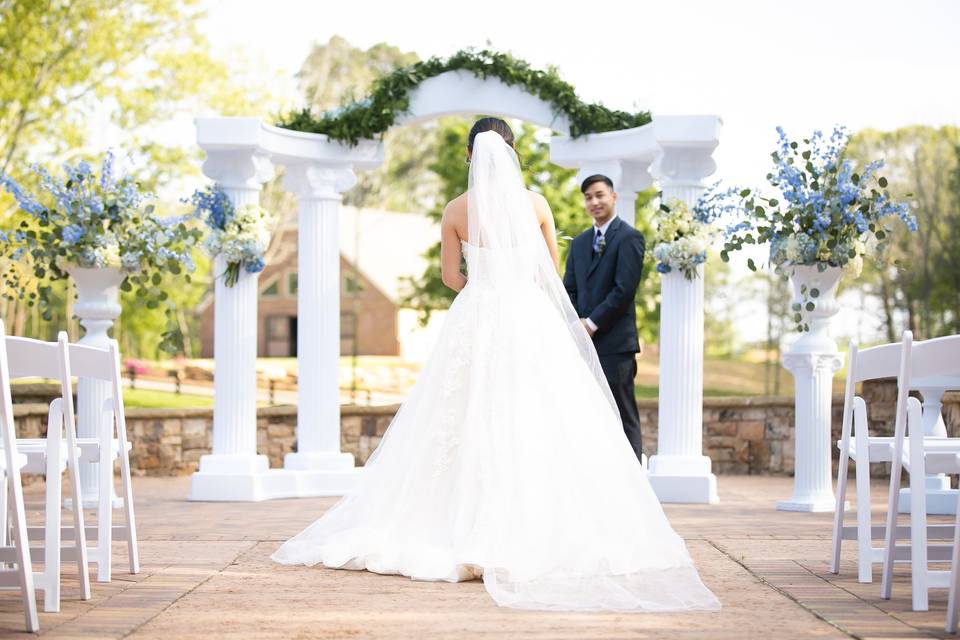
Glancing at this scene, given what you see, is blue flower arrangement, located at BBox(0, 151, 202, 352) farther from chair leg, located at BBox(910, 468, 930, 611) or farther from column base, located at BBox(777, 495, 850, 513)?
chair leg, located at BBox(910, 468, 930, 611)

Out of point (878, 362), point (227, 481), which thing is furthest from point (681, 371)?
point (878, 362)

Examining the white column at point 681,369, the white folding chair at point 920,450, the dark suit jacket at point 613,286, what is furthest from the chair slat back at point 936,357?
the white column at point 681,369

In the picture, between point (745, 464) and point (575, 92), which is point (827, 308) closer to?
point (575, 92)

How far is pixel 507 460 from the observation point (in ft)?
17.2

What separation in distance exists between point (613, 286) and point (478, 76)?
240cm

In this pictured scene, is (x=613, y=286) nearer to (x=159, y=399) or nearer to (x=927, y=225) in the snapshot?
(x=159, y=399)

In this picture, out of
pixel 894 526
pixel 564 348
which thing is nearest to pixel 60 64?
pixel 564 348

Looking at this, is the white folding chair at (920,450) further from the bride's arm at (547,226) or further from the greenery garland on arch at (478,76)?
the greenery garland on arch at (478,76)

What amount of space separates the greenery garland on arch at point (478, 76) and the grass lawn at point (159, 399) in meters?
10.9

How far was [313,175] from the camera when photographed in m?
9.72

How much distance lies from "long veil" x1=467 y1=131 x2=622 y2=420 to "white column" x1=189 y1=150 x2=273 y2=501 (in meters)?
3.93

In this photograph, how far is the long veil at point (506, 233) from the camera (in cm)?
572

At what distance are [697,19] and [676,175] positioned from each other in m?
23.2

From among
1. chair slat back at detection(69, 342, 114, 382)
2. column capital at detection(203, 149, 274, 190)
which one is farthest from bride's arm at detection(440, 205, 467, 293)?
column capital at detection(203, 149, 274, 190)
